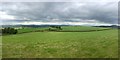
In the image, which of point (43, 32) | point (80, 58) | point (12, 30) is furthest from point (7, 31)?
point (80, 58)

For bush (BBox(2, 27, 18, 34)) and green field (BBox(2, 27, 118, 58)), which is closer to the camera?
green field (BBox(2, 27, 118, 58))

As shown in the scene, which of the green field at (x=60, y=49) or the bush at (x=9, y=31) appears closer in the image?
the green field at (x=60, y=49)

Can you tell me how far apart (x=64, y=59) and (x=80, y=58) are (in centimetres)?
129

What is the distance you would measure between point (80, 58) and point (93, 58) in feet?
3.34

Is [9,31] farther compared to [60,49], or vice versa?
[9,31]

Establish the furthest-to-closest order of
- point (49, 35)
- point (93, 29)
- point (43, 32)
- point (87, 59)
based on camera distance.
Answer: point (93, 29) → point (43, 32) → point (49, 35) → point (87, 59)

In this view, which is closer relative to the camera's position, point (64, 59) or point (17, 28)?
point (64, 59)

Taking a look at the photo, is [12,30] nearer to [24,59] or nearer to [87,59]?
[24,59]

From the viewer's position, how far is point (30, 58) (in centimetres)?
1278

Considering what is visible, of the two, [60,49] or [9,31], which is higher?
[9,31]

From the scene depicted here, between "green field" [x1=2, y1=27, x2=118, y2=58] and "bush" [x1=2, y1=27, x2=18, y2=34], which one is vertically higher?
"bush" [x1=2, y1=27, x2=18, y2=34]

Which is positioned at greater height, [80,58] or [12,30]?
[12,30]

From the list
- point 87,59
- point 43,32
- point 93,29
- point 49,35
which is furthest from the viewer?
point 93,29

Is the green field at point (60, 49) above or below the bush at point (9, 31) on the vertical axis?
below
